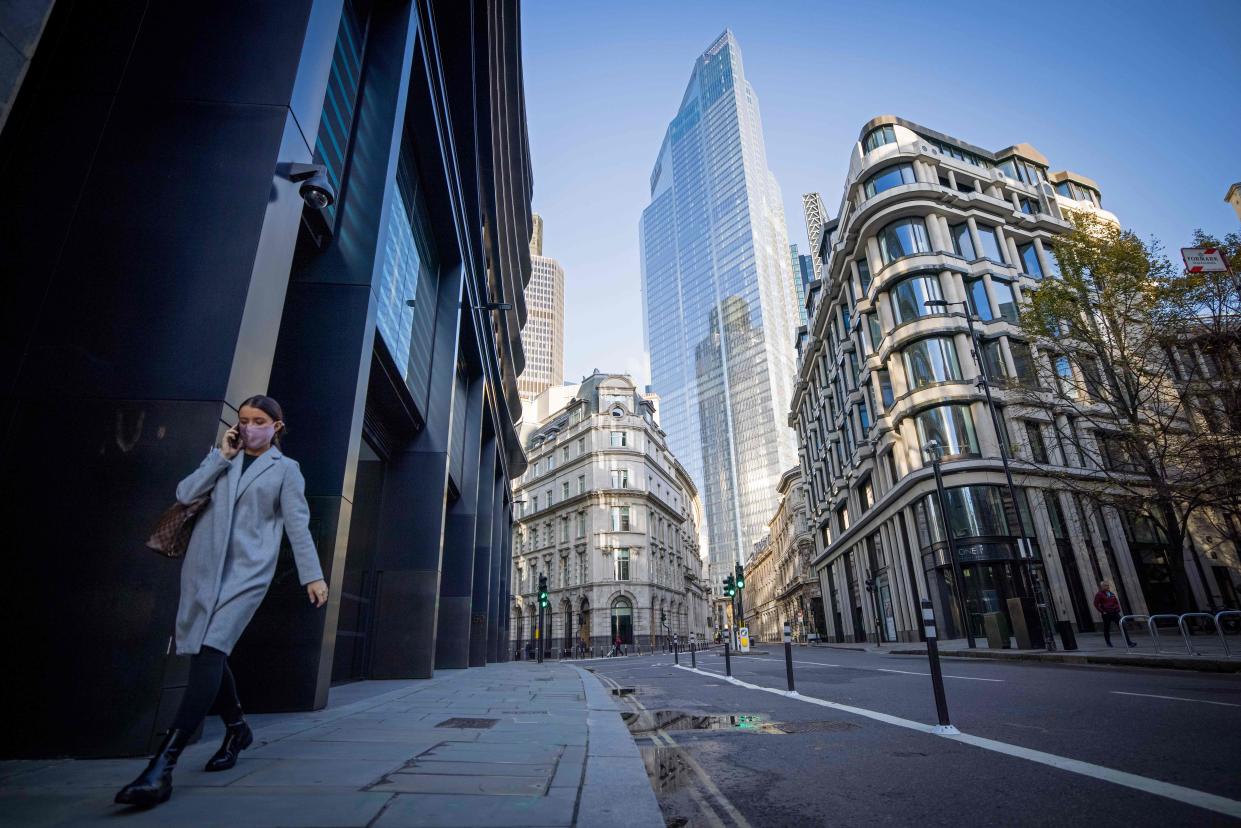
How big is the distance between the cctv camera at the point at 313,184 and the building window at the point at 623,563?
45833mm

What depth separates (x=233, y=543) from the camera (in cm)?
290

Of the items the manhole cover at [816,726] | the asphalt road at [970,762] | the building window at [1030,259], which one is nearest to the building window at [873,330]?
the building window at [1030,259]

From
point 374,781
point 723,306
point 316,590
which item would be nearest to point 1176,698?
point 374,781

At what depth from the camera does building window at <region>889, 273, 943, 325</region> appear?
29.6m

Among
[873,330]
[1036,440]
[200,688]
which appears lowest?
[200,688]

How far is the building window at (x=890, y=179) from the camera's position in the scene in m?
32.0

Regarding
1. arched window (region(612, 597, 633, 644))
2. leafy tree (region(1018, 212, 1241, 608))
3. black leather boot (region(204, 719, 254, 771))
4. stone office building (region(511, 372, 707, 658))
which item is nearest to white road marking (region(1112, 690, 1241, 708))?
black leather boot (region(204, 719, 254, 771))

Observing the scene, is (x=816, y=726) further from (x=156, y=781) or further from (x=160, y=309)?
(x=160, y=309)

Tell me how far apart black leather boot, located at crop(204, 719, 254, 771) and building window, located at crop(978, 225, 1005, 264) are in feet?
125

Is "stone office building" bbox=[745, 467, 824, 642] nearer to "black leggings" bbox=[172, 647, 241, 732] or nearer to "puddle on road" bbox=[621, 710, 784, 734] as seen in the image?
"puddle on road" bbox=[621, 710, 784, 734]

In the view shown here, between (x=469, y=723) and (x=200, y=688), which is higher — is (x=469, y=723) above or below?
below

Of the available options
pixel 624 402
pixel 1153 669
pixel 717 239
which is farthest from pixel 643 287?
pixel 1153 669

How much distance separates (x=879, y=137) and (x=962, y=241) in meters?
7.69

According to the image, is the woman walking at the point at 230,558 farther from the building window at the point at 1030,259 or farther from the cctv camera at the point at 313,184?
the building window at the point at 1030,259
